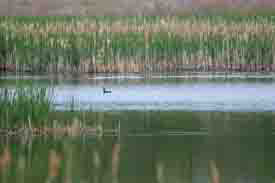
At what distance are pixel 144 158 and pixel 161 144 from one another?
1.30 metres

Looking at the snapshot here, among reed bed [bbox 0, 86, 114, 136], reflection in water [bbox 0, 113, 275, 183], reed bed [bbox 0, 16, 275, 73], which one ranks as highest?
reed bed [bbox 0, 16, 275, 73]

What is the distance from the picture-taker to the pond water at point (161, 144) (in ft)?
42.2

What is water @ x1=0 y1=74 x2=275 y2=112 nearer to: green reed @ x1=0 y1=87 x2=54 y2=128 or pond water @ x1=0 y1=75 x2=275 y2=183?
pond water @ x1=0 y1=75 x2=275 y2=183

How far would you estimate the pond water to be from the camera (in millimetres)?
12852

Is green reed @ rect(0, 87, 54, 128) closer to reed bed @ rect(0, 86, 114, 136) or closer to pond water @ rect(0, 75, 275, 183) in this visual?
reed bed @ rect(0, 86, 114, 136)

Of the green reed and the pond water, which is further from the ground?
the green reed

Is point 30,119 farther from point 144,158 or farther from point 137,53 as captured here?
point 137,53

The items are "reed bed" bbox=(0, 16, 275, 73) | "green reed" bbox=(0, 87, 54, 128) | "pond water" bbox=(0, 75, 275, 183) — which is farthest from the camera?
"reed bed" bbox=(0, 16, 275, 73)

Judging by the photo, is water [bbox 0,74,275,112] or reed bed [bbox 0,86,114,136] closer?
reed bed [bbox 0,86,114,136]

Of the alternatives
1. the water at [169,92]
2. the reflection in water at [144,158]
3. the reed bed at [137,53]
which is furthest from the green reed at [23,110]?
the reed bed at [137,53]

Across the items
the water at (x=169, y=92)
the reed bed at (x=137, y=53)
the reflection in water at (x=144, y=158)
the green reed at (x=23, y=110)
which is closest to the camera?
the reflection in water at (x=144, y=158)

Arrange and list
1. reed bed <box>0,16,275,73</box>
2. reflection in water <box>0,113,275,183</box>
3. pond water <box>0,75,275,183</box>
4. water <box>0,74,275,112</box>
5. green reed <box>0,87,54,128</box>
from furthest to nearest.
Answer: reed bed <box>0,16,275,73</box>
water <box>0,74,275,112</box>
green reed <box>0,87,54,128</box>
pond water <box>0,75,275,183</box>
reflection in water <box>0,113,275,183</box>

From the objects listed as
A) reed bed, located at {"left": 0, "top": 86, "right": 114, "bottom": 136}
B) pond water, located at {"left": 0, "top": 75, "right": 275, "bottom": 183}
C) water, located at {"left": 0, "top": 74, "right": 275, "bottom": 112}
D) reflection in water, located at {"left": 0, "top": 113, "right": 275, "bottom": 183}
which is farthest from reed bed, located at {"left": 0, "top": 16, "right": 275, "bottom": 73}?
reed bed, located at {"left": 0, "top": 86, "right": 114, "bottom": 136}

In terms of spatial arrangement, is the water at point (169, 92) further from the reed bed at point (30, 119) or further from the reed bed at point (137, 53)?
the reed bed at point (30, 119)
